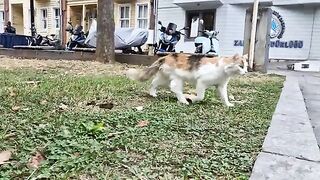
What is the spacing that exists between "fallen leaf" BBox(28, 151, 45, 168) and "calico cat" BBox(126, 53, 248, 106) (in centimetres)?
194

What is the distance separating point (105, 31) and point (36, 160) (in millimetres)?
7007

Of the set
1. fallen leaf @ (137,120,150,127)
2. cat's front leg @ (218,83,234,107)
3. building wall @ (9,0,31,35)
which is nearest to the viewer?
fallen leaf @ (137,120,150,127)

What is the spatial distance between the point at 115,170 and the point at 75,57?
A: 27.0 ft

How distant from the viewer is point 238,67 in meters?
3.26

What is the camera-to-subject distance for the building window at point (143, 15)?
54.1ft

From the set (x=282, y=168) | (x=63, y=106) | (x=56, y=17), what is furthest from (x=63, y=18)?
(x=282, y=168)

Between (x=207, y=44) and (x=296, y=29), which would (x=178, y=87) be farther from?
(x=296, y=29)

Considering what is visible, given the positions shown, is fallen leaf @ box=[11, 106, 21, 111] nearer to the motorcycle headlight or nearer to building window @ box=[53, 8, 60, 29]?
the motorcycle headlight

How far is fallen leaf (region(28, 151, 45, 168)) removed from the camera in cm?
164

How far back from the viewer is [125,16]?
57.2ft

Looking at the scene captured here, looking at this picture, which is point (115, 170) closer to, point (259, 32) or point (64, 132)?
point (64, 132)

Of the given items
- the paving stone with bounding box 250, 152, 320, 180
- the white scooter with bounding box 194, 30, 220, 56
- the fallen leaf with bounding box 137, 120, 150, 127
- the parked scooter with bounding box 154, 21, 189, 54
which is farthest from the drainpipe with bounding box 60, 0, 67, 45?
the paving stone with bounding box 250, 152, 320, 180

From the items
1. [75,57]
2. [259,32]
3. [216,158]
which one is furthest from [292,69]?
[216,158]

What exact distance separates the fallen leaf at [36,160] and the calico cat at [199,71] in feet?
6.36
